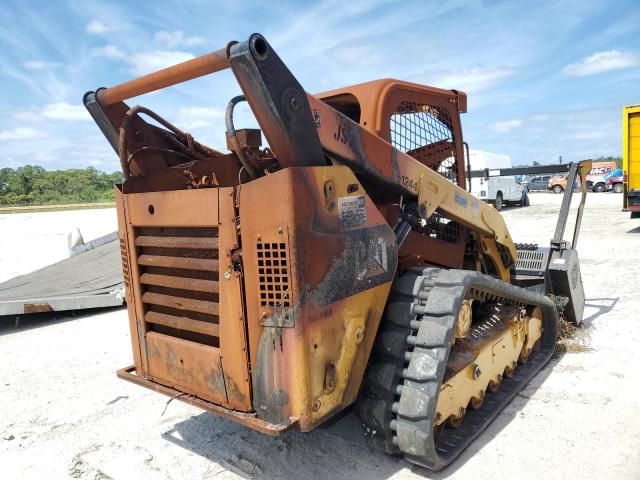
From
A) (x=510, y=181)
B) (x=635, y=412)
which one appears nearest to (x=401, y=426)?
(x=635, y=412)

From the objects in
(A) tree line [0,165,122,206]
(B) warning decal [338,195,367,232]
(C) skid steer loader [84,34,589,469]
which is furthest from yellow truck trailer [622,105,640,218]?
(A) tree line [0,165,122,206]

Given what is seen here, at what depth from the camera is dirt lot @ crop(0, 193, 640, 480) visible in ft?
10.3

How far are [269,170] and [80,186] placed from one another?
234 feet

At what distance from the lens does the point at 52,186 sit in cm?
6488

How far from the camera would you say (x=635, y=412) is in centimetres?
365

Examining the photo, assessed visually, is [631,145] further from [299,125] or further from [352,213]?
[299,125]

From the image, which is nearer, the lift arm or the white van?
the lift arm

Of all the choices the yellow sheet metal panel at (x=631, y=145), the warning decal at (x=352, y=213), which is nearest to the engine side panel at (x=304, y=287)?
the warning decal at (x=352, y=213)

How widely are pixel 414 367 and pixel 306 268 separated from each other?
3.02 ft

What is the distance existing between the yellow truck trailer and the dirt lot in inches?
374

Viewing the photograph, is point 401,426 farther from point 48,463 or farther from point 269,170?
point 48,463

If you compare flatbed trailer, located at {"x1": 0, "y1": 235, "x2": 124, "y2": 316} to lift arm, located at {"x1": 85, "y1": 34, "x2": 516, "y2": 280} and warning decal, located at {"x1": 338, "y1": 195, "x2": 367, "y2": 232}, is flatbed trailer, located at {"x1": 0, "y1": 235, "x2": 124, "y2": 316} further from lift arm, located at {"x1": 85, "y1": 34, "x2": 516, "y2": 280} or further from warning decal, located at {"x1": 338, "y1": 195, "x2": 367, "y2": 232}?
warning decal, located at {"x1": 338, "y1": 195, "x2": 367, "y2": 232}

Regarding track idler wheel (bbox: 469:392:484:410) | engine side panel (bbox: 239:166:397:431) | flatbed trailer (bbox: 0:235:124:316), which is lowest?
track idler wheel (bbox: 469:392:484:410)

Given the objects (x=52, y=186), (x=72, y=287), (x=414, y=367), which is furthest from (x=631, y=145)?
(x=52, y=186)
